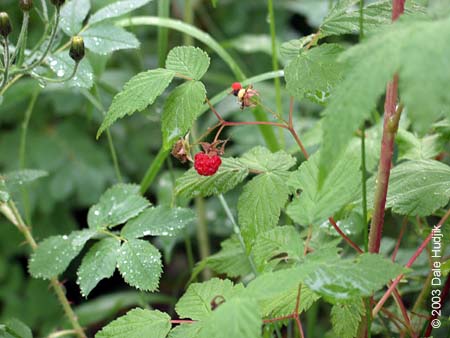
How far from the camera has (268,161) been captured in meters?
1.05

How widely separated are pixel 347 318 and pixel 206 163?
0.30 metres

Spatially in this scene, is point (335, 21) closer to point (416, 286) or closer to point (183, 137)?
point (183, 137)

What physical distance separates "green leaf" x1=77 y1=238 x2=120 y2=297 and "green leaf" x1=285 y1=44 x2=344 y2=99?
382mm

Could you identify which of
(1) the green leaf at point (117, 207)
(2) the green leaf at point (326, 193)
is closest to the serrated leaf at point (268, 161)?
(2) the green leaf at point (326, 193)

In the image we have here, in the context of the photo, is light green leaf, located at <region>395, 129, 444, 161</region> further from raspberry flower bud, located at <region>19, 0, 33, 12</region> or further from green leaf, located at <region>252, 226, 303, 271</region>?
raspberry flower bud, located at <region>19, 0, 33, 12</region>

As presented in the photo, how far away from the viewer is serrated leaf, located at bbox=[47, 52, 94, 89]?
43.8 inches

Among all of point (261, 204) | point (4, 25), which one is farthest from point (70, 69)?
point (261, 204)

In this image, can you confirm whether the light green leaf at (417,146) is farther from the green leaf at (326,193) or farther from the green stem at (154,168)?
the green stem at (154,168)

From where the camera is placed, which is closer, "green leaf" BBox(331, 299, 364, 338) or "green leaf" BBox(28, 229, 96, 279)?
"green leaf" BBox(331, 299, 364, 338)

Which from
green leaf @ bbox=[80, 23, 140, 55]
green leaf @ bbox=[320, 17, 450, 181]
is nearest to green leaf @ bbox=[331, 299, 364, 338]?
green leaf @ bbox=[320, 17, 450, 181]

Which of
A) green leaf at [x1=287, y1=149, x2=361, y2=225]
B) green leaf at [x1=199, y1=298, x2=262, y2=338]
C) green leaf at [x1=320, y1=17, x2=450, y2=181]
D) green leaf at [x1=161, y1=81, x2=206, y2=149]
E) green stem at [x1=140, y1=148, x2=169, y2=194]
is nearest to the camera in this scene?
green leaf at [x1=320, y1=17, x2=450, y2=181]

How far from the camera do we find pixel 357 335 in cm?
101

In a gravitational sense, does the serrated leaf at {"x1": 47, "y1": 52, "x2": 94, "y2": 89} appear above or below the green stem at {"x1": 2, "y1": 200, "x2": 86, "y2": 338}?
above

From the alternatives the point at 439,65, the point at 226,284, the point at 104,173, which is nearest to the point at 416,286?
the point at 226,284
